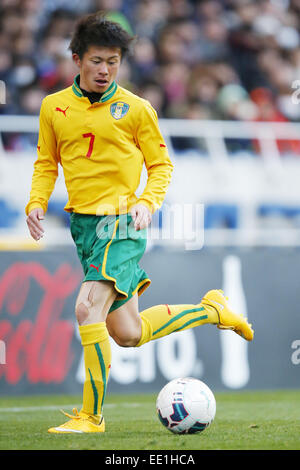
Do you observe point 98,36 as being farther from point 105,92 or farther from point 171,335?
point 171,335

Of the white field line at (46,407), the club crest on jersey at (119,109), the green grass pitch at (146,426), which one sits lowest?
the green grass pitch at (146,426)

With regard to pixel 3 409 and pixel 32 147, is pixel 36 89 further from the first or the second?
pixel 3 409

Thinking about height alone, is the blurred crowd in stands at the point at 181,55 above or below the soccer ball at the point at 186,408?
above

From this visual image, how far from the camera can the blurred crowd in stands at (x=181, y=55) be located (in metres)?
9.90

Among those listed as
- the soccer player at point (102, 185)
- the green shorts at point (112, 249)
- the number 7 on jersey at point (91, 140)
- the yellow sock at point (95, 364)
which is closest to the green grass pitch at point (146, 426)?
the yellow sock at point (95, 364)

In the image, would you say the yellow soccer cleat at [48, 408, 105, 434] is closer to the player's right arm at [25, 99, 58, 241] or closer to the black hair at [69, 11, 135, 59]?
the player's right arm at [25, 99, 58, 241]

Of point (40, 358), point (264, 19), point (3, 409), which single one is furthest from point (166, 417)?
point (264, 19)

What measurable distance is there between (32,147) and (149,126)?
451 centimetres

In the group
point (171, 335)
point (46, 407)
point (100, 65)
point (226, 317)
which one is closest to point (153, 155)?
point (100, 65)

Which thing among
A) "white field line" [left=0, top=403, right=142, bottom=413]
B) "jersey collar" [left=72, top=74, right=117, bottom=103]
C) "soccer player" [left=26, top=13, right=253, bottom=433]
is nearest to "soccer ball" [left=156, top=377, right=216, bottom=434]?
"soccer player" [left=26, top=13, right=253, bottom=433]

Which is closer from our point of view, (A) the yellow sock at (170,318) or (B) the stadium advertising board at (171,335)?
(A) the yellow sock at (170,318)

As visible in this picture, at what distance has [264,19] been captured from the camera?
12.3m

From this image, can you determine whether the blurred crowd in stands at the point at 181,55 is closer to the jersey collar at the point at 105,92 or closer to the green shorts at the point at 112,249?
the jersey collar at the point at 105,92

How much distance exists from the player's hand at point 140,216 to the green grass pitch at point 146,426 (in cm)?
109
